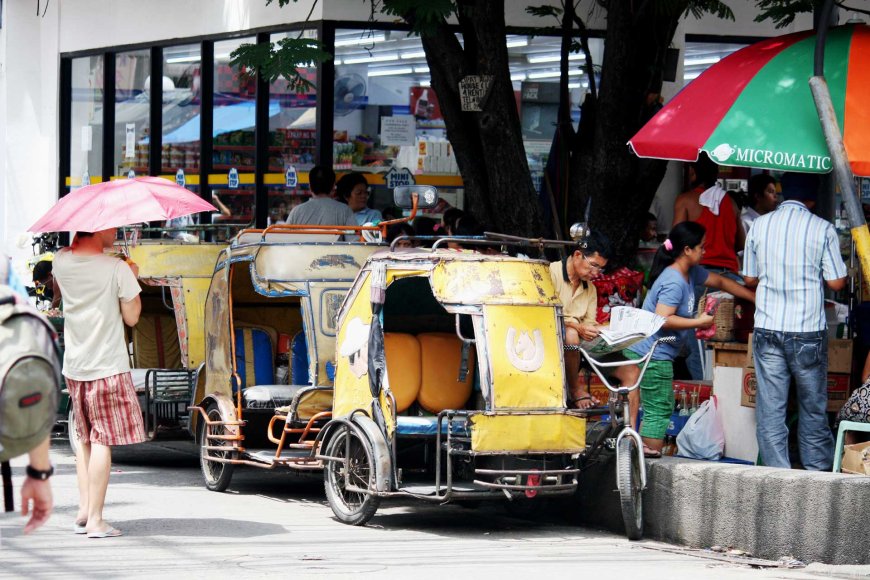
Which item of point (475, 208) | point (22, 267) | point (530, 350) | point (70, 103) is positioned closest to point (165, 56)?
point (70, 103)

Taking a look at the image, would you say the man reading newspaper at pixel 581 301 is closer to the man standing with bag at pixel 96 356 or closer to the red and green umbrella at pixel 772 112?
the red and green umbrella at pixel 772 112

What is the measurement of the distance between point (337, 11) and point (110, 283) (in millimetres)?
7043

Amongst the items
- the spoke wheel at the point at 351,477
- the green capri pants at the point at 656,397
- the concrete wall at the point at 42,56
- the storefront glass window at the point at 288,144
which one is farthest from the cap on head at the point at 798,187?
the concrete wall at the point at 42,56

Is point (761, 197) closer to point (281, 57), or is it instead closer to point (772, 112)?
point (772, 112)

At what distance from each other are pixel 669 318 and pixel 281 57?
5.27m

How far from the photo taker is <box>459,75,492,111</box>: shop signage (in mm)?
12836

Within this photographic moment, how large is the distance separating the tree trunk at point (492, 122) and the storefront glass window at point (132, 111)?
6.43 metres

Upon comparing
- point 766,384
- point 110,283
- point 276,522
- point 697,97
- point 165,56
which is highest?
point 165,56

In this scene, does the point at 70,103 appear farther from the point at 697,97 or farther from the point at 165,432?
the point at 697,97

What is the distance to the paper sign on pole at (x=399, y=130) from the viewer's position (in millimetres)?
15930

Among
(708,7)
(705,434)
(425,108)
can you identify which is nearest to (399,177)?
(425,108)

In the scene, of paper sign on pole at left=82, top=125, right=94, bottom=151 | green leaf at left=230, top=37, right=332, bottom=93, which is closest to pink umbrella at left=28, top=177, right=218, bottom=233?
green leaf at left=230, top=37, right=332, bottom=93

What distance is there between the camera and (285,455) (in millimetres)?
10266

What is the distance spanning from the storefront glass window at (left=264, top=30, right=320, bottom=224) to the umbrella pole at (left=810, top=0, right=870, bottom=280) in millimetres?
7741
